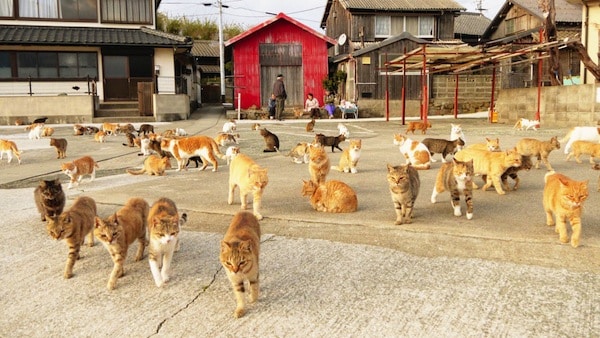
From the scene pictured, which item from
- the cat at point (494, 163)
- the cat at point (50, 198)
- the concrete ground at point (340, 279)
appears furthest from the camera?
the cat at point (494, 163)

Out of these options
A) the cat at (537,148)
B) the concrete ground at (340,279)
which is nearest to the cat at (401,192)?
the concrete ground at (340,279)

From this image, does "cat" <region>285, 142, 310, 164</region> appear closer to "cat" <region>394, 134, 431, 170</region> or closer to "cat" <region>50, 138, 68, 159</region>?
"cat" <region>394, 134, 431, 170</region>

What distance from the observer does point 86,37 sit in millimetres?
20922

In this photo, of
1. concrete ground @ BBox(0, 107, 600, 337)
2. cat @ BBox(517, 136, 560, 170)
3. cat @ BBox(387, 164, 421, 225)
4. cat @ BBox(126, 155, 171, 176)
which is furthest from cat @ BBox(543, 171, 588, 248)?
cat @ BBox(126, 155, 171, 176)

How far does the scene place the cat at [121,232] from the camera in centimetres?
326

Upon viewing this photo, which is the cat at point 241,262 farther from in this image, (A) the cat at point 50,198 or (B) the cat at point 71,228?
(A) the cat at point 50,198

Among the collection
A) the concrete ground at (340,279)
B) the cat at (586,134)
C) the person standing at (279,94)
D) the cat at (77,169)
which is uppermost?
the person standing at (279,94)

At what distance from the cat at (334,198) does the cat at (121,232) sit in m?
1.92

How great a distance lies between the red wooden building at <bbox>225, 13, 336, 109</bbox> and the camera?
2423cm

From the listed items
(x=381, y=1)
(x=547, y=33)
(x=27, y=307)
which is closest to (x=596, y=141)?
(x=27, y=307)

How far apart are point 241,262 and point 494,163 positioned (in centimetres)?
401

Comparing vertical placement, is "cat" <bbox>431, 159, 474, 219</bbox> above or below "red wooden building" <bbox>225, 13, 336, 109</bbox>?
below

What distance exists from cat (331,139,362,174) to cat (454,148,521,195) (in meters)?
1.71

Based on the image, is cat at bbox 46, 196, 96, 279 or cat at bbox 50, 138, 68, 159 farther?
cat at bbox 50, 138, 68, 159
